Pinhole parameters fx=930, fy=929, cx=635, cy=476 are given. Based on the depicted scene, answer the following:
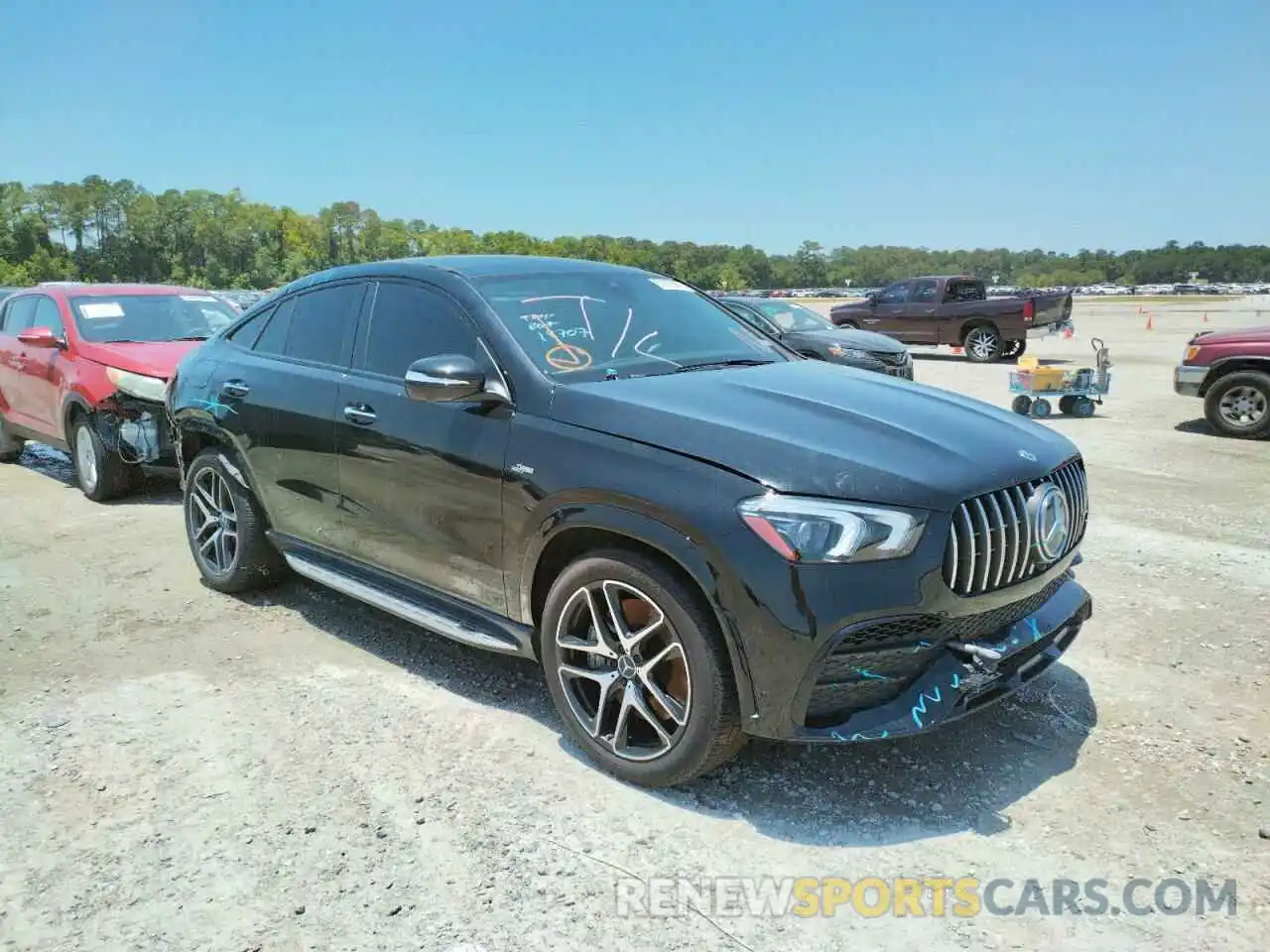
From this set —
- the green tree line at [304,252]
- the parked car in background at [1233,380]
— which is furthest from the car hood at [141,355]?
the green tree line at [304,252]

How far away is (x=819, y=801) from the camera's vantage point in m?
3.12

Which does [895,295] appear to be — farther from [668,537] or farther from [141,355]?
[668,537]

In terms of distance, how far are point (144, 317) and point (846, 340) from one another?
9.01 metres

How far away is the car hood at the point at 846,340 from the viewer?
1313cm

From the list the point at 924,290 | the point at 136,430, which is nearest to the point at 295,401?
the point at 136,430

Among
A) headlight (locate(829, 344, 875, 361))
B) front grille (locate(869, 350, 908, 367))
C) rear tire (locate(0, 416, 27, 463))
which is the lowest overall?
rear tire (locate(0, 416, 27, 463))

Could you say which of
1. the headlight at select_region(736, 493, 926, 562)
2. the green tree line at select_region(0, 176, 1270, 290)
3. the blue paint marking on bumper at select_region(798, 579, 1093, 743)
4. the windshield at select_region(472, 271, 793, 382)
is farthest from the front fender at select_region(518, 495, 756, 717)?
the green tree line at select_region(0, 176, 1270, 290)

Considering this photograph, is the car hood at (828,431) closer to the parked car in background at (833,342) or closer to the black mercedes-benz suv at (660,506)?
the black mercedes-benz suv at (660,506)

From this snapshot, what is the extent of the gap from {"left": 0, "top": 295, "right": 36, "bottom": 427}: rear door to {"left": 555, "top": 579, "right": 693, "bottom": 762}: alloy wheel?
25.1 ft

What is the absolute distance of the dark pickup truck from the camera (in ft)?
64.8

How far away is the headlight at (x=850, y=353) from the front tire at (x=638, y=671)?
33.1 feet

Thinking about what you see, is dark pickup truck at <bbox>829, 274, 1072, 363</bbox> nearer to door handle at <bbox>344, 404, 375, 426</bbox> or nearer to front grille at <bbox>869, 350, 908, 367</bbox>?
front grille at <bbox>869, 350, 908, 367</bbox>

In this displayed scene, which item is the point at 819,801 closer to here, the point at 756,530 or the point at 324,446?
the point at 756,530

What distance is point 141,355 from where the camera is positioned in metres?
7.58
